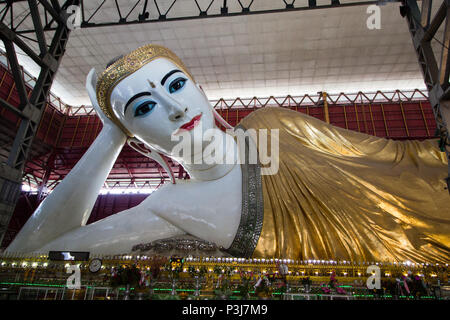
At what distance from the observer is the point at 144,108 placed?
97.2 inches

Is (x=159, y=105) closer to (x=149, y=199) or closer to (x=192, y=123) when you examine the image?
(x=192, y=123)

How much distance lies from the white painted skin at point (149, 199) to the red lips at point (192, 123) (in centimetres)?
3

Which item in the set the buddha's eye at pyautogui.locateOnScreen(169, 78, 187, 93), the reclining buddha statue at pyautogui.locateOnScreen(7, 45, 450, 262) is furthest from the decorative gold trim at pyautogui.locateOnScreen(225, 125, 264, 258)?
the buddha's eye at pyautogui.locateOnScreen(169, 78, 187, 93)

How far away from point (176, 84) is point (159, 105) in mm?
275

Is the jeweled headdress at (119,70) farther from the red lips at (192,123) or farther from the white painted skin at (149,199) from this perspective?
the red lips at (192,123)

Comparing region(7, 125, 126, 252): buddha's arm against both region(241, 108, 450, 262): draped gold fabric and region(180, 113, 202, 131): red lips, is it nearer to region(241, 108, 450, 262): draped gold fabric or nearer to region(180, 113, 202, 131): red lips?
region(180, 113, 202, 131): red lips

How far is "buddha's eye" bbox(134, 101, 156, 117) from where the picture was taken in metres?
2.45

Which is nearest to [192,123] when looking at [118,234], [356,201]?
[118,234]

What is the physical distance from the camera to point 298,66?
8.52 meters

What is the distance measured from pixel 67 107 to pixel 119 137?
8.91 m

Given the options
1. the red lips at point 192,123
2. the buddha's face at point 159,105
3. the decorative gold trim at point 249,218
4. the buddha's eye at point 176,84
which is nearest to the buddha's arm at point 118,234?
the decorative gold trim at point 249,218

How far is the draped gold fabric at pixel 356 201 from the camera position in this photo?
7.79ft
